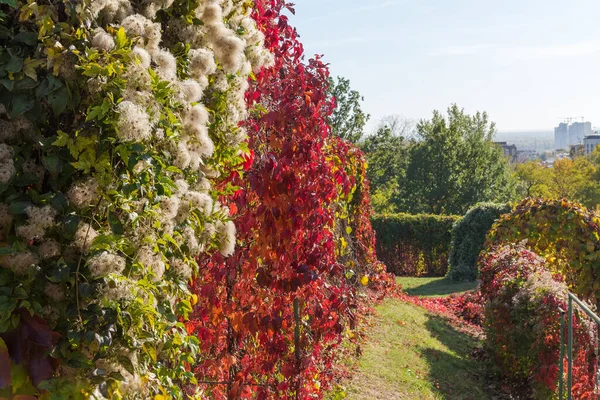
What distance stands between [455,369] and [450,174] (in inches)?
861

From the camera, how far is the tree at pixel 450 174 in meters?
28.9

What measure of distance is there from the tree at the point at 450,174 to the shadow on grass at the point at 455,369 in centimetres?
1918

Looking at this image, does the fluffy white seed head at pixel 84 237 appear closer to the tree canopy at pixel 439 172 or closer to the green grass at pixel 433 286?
the green grass at pixel 433 286

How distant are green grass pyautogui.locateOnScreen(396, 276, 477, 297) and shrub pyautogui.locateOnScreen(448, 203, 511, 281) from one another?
1.53 ft

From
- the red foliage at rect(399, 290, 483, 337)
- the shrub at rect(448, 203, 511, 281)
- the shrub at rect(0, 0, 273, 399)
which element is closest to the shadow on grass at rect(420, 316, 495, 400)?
the red foliage at rect(399, 290, 483, 337)

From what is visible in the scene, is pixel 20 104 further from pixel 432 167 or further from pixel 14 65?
pixel 432 167

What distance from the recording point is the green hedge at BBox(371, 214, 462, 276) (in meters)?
19.7

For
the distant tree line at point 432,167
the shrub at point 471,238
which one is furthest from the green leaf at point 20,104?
the distant tree line at point 432,167

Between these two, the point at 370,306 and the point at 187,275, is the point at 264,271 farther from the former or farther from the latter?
the point at 370,306

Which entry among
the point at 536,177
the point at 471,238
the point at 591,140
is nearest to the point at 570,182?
the point at 536,177

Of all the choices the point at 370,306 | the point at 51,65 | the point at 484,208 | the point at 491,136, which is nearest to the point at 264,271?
the point at 51,65

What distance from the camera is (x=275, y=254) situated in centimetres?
326

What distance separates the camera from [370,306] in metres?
10.5

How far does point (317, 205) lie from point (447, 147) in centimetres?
2729
